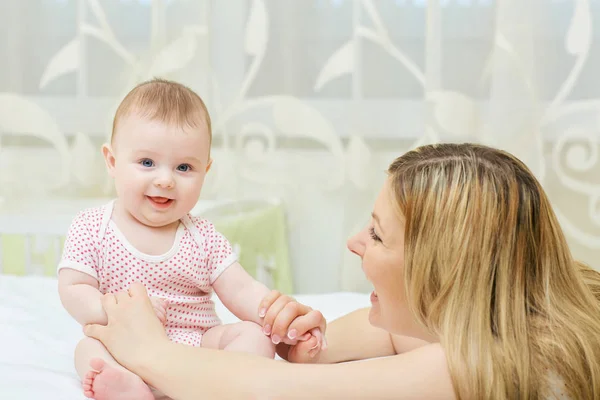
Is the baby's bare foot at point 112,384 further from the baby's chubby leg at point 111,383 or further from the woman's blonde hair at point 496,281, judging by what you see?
the woman's blonde hair at point 496,281

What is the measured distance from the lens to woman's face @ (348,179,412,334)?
1041 mm

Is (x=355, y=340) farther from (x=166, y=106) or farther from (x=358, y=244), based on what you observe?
(x=166, y=106)

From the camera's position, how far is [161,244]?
1.20 meters

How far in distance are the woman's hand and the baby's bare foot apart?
0.11 ft

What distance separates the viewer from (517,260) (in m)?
0.98

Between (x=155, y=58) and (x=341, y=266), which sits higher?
(x=155, y=58)

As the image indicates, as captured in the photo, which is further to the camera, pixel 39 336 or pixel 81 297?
A: pixel 39 336

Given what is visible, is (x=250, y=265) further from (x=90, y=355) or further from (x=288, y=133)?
(x=90, y=355)

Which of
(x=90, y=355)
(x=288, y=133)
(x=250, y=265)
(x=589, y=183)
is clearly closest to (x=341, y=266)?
(x=250, y=265)

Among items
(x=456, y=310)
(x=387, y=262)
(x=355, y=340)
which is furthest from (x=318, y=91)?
(x=456, y=310)

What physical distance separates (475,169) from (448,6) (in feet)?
3.64

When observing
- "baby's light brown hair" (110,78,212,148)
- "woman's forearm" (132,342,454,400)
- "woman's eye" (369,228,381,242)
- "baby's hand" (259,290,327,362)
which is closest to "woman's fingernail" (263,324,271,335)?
"baby's hand" (259,290,327,362)

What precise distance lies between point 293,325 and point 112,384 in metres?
0.27

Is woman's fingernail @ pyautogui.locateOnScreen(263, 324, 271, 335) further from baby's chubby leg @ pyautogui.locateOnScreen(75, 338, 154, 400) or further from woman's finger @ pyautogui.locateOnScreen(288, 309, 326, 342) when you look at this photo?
baby's chubby leg @ pyautogui.locateOnScreen(75, 338, 154, 400)
